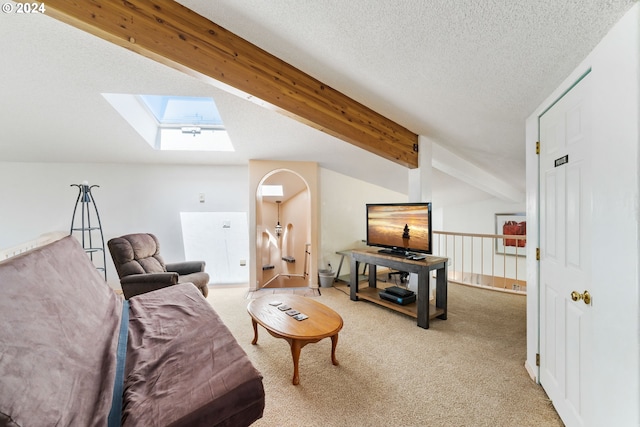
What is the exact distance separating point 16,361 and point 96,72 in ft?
7.48

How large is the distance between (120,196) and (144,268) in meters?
1.75

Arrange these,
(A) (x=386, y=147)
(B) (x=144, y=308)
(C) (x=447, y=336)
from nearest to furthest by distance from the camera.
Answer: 1. (B) (x=144, y=308)
2. (C) (x=447, y=336)
3. (A) (x=386, y=147)

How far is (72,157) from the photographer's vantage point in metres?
3.69

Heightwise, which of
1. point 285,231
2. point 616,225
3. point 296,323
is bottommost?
point 296,323

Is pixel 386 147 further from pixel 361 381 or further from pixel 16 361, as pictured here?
pixel 16 361

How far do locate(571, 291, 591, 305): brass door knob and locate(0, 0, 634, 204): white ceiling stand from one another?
1190 millimetres

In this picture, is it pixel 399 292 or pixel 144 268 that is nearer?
pixel 144 268

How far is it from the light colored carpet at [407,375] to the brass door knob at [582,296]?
83cm

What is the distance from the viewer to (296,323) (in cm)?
199

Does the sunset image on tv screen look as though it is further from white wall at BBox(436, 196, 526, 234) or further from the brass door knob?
white wall at BBox(436, 196, 526, 234)

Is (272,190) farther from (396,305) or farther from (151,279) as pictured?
(396,305)

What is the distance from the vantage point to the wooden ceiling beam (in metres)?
1.43

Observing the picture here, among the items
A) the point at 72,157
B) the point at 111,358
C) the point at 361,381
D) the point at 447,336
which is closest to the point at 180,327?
the point at 111,358

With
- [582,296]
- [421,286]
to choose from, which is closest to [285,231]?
[421,286]
